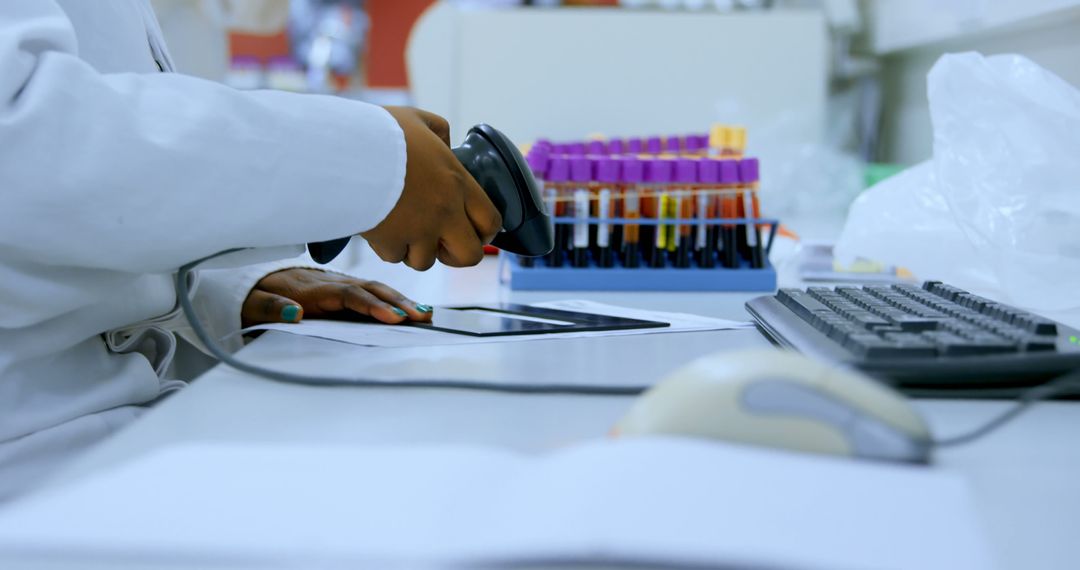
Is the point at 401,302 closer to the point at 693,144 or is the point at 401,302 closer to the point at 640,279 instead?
the point at 640,279

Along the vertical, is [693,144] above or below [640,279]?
above

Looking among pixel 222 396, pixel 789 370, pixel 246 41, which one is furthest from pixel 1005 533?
pixel 246 41

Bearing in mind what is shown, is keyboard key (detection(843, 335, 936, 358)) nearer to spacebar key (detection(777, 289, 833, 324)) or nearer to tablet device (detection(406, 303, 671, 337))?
spacebar key (detection(777, 289, 833, 324))

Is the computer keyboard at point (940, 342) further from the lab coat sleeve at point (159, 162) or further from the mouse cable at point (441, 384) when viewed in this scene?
the lab coat sleeve at point (159, 162)

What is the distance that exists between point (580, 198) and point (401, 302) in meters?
0.30

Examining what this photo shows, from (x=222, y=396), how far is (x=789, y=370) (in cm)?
29

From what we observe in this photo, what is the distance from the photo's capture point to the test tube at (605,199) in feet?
3.29

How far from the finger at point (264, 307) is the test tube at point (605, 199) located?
0.34m

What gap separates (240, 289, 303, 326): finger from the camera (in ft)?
2.61

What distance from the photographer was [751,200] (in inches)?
39.4

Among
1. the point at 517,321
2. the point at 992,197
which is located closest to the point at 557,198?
the point at 517,321

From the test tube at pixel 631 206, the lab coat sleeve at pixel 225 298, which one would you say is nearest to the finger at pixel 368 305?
the lab coat sleeve at pixel 225 298

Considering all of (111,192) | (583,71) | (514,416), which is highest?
(583,71)

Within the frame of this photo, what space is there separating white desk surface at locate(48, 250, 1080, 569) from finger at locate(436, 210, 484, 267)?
0.27ft
